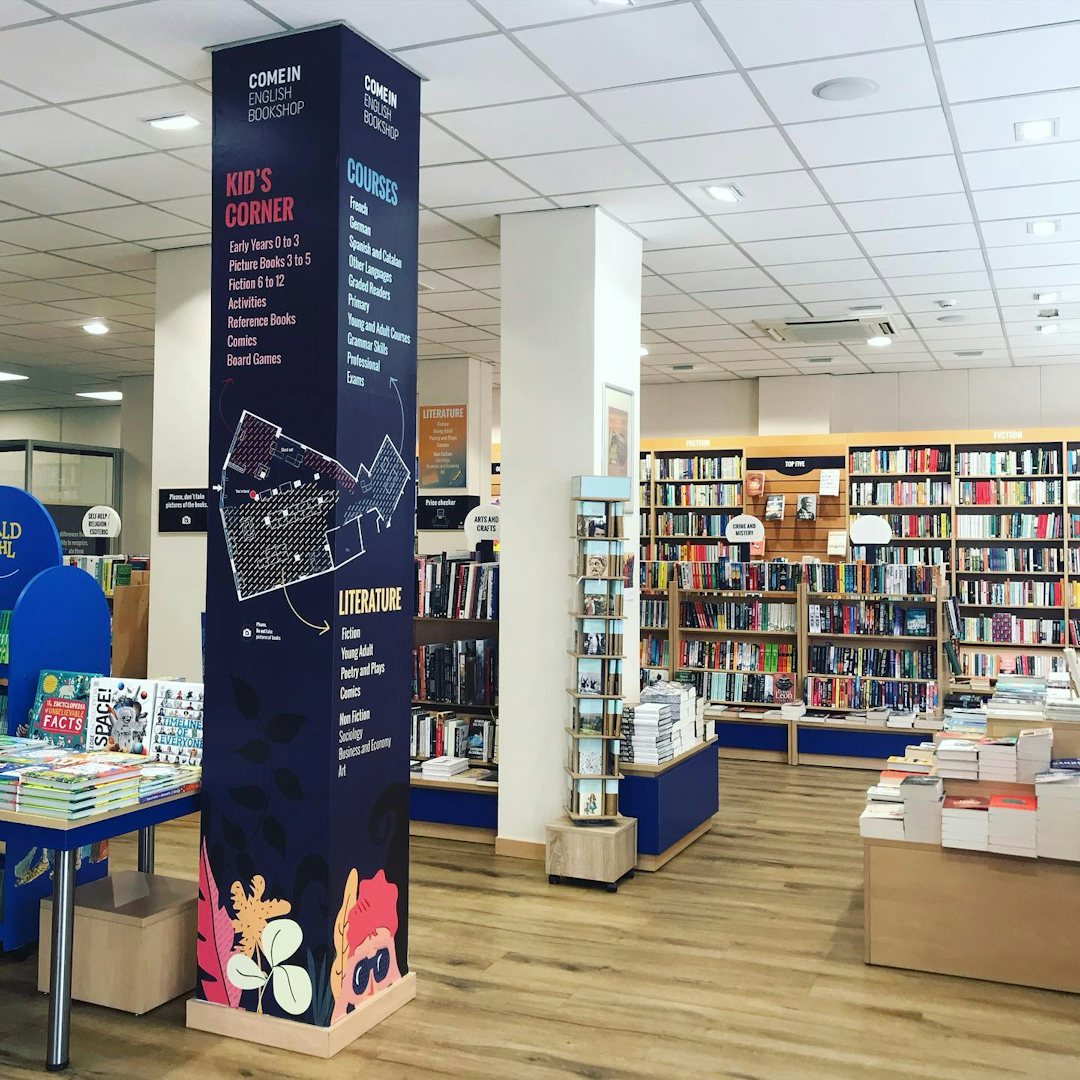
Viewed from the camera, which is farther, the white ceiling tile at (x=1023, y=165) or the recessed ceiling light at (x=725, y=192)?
the recessed ceiling light at (x=725, y=192)

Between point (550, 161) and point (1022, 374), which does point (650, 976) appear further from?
point (1022, 374)

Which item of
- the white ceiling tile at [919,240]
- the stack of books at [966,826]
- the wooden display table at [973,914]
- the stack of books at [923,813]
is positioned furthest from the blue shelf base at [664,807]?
the white ceiling tile at [919,240]

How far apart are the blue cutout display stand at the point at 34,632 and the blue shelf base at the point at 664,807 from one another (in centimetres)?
258

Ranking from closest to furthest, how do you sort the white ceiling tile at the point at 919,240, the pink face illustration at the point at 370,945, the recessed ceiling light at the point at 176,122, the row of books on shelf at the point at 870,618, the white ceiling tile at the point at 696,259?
1. the pink face illustration at the point at 370,945
2. the recessed ceiling light at the point at 176,122
3. the white ceiling tile at the point at 919,240
4. the white ceiling tile at the point at 696,259
5. the row of books on shelf at the point at 870,618

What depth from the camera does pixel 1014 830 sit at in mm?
4359

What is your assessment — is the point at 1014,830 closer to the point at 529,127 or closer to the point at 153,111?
the point at 529,127

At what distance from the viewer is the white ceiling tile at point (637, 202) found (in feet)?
18.8

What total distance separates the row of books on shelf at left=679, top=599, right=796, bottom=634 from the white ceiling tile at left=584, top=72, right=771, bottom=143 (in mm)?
5480

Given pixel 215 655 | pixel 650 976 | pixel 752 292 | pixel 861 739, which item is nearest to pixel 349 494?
pixel 215 655

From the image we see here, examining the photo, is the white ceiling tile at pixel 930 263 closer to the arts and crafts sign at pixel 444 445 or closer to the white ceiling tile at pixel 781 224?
the white ceiling tile at pixel 781 224

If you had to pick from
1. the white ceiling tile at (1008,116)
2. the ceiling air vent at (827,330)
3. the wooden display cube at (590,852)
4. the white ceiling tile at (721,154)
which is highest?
the ceiling air vent at (827,330)

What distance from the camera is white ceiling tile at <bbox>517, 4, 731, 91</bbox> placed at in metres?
3.85

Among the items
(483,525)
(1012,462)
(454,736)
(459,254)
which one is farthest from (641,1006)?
(1012,462)

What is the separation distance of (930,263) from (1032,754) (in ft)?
11.6
